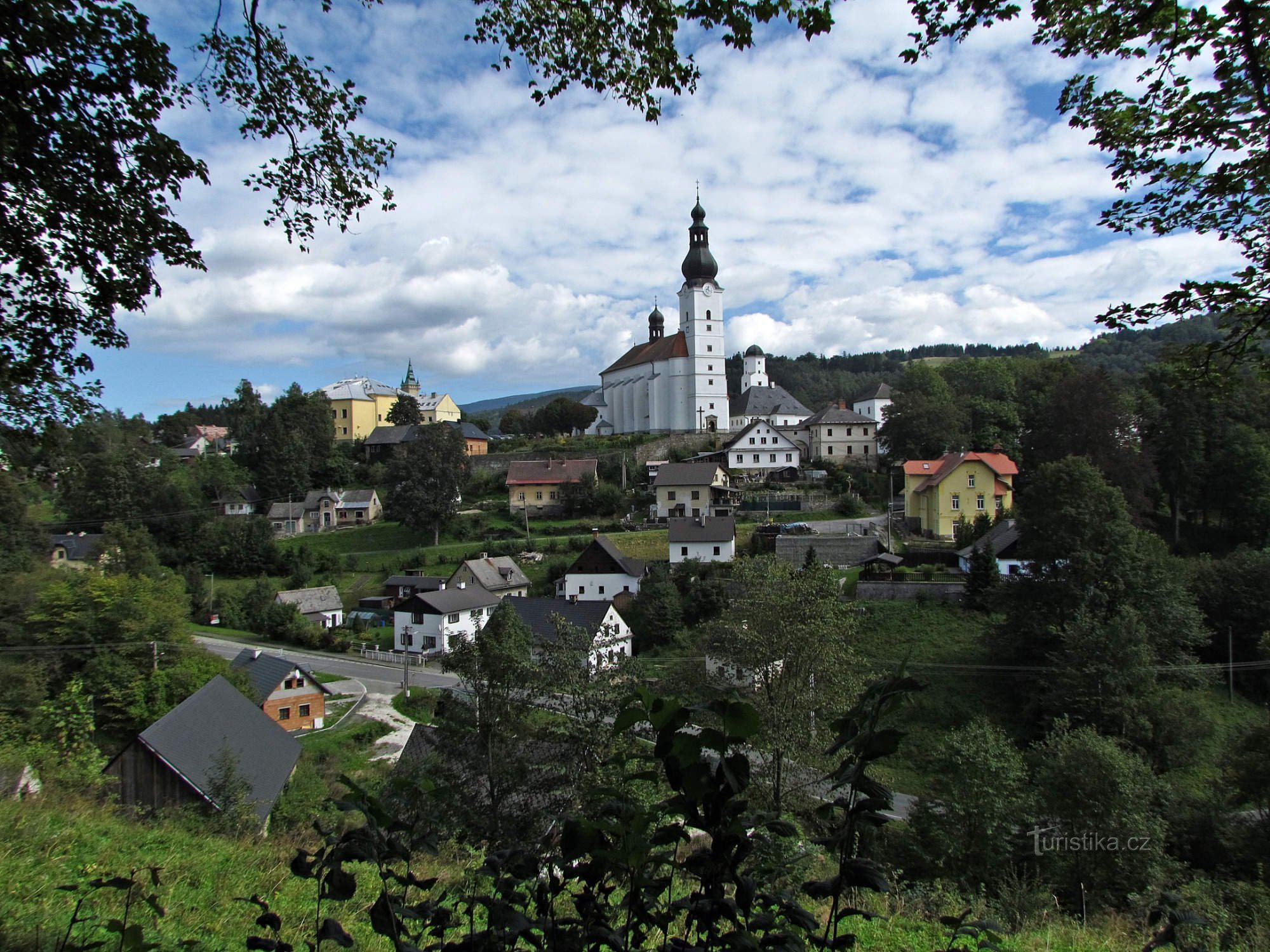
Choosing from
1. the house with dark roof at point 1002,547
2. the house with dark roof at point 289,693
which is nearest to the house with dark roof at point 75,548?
the house with dark roof at point 289,693

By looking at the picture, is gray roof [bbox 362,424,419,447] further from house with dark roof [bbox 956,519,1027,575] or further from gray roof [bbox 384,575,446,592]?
house with dark roof [bbox 956,519,1027,575]

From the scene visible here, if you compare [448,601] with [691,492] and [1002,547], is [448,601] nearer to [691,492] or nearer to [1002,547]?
[691,492]

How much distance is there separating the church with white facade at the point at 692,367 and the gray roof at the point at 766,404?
3.20 metres

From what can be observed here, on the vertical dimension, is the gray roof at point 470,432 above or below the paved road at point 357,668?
above

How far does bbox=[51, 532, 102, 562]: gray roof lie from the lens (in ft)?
137

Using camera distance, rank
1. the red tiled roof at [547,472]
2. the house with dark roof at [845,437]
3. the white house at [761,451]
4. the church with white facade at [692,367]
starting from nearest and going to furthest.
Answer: the red tiled roof at [547,472] → the white house at [761,451] → the house with dark roof at [845,437] → the church with white facade at [692,367]

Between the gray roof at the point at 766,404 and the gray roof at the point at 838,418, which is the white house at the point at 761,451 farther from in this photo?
the gray roof at the point at 766,404

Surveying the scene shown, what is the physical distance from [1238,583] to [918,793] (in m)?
15.5

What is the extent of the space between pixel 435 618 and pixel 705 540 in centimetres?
1278

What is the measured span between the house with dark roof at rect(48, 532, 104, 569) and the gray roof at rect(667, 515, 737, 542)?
3011cm

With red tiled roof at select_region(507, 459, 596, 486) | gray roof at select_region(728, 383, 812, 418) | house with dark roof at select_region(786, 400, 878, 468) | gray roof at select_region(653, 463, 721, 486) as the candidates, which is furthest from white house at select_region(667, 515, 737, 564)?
gray roof at select_region(728, 383, 812, 418)

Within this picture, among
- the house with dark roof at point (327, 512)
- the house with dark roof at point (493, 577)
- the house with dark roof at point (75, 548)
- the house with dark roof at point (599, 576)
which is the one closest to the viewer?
the house with dark roof at point (599, 576)

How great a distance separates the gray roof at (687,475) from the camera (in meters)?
42.5

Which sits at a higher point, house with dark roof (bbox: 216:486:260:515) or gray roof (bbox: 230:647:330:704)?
house with dark roof (bbox: 216:486:260:515)
